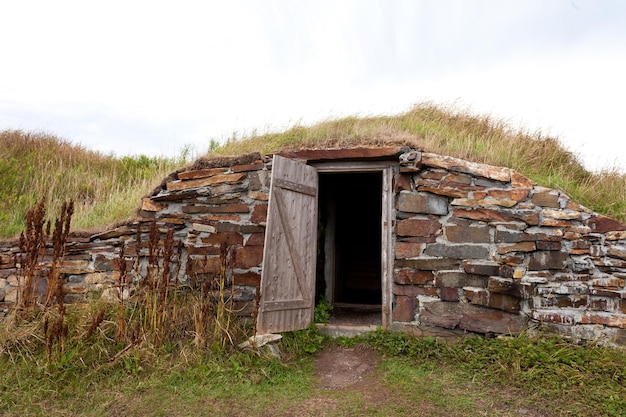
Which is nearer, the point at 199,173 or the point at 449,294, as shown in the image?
the point at 449,294

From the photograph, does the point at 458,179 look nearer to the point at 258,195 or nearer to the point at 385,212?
the point at 385,212

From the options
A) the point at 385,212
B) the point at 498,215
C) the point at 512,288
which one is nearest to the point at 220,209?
the point at 385,212

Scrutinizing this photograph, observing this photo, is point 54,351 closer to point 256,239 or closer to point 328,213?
point 256,239

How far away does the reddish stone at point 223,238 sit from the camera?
5.96m

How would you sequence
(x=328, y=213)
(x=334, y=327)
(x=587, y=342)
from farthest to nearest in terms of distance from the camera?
(x=328, y=213) → (x=334, y=327) → (x=587, y=342)

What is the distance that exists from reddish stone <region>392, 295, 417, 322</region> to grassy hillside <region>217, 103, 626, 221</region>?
1902mm

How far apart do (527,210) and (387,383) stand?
102 inches

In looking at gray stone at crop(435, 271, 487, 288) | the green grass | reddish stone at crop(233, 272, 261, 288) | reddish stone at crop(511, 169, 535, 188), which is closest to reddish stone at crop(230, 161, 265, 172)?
reddish stone at crop(233, 272, 261, 288)

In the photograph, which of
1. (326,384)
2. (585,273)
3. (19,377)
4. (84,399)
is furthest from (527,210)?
(19,377)

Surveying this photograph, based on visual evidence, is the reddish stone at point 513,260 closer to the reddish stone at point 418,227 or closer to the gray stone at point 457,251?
the gray stone at point 457,251

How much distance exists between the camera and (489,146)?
686 centimetres

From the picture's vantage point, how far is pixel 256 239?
5.92 m

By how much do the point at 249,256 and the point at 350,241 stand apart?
4279 mm

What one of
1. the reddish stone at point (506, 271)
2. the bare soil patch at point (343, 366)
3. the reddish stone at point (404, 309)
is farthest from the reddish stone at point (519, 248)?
the bare soil patch at point (343, 366)
